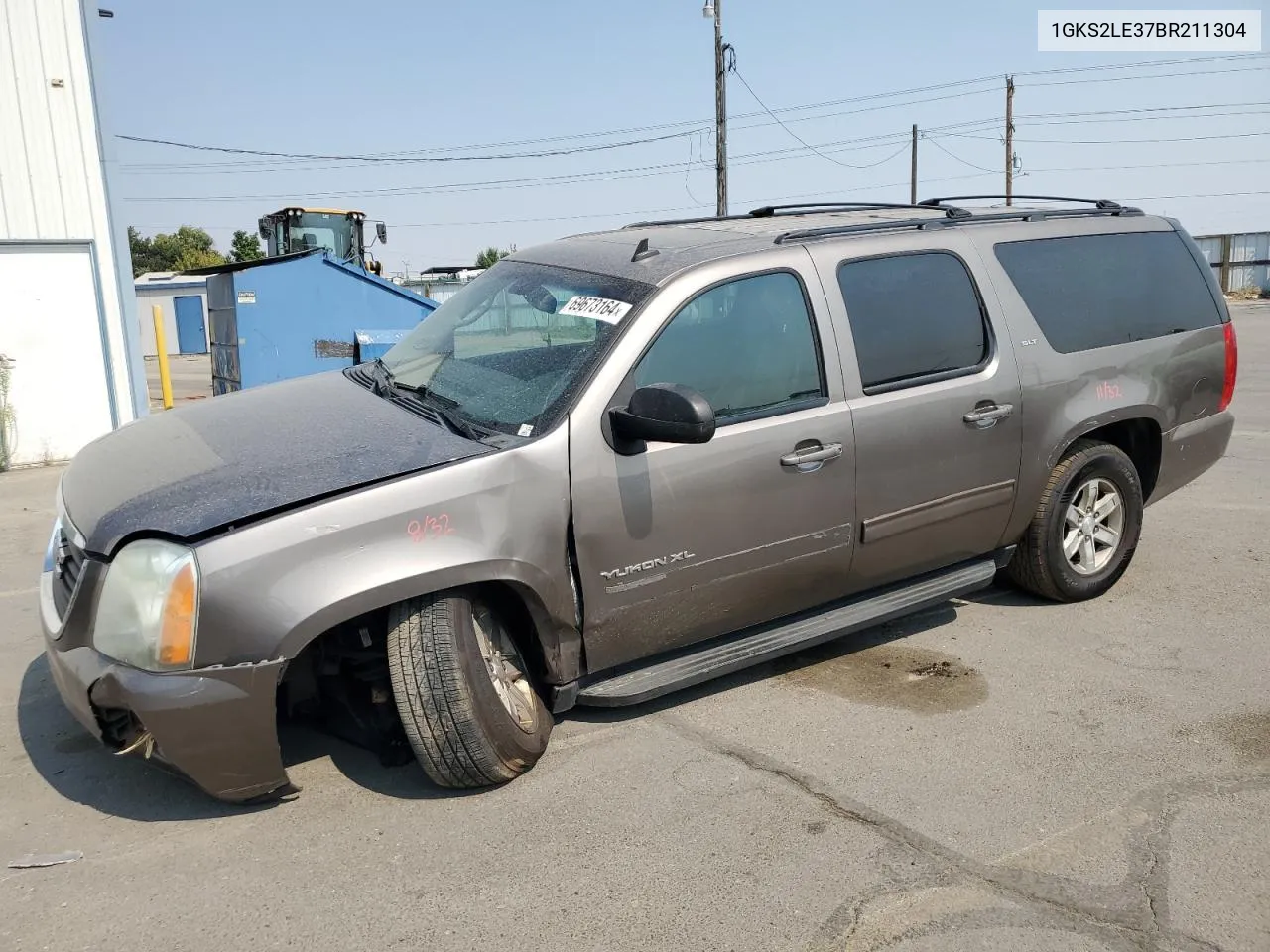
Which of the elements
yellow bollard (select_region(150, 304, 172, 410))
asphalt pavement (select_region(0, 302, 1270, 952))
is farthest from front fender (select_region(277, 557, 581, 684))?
yellow bollard (select_region(150, 304, 172, 410))

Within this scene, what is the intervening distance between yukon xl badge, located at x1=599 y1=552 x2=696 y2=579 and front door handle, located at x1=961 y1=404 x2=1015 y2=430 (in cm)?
148

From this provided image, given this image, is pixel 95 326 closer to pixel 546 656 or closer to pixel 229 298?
pixel 229 298

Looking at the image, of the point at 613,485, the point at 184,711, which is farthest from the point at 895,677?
the point at 184,711

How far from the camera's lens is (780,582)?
391 cm

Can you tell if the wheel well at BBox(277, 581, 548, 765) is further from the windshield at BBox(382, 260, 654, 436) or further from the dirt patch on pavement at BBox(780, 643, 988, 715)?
the dirt patch on pavement at BBox(780, 643, 988, 715)

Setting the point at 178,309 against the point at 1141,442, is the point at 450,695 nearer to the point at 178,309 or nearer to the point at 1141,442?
the point at 1141,442

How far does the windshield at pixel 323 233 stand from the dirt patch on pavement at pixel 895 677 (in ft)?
53.9

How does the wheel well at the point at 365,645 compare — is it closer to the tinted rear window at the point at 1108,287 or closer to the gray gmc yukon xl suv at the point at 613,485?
the gray gmc yukon xl suv at the point at 613,485

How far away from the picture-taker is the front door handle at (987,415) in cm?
432

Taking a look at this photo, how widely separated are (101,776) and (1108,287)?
15.7ft

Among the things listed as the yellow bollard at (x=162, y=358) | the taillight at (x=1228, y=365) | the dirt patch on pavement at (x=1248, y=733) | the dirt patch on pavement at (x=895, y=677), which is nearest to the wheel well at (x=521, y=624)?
the dirt patch on pavement at (x=895, y=677)

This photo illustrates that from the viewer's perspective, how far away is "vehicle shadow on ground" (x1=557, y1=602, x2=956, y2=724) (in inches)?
159

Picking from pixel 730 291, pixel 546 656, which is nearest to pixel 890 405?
pixel 730 291

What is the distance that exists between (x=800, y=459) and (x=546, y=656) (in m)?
1.19
